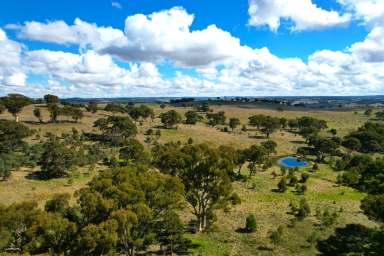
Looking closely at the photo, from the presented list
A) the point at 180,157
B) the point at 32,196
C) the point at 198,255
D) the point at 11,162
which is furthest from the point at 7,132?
the point at 198,255

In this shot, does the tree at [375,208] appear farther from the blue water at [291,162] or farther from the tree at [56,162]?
the tree at [56,162]

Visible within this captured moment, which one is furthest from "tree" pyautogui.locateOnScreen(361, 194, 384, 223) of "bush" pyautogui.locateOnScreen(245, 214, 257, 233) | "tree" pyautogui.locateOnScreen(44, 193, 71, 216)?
"tree" pyautogui.locateOnScreen(44, 193, 71, 216)

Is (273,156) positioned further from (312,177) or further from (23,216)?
(23,216)

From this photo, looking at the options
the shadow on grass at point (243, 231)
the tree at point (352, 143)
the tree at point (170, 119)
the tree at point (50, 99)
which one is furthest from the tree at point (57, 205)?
the tree at point (50, 99)

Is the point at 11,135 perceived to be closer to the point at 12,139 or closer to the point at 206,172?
the point at 12,139

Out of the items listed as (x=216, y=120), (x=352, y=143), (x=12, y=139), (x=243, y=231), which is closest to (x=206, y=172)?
A: (x=243, y=231)

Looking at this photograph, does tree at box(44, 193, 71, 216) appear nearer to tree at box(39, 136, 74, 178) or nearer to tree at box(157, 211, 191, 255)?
tree at box(157, 211, 191, 255)

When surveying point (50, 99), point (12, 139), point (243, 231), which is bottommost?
point (243, 231)
